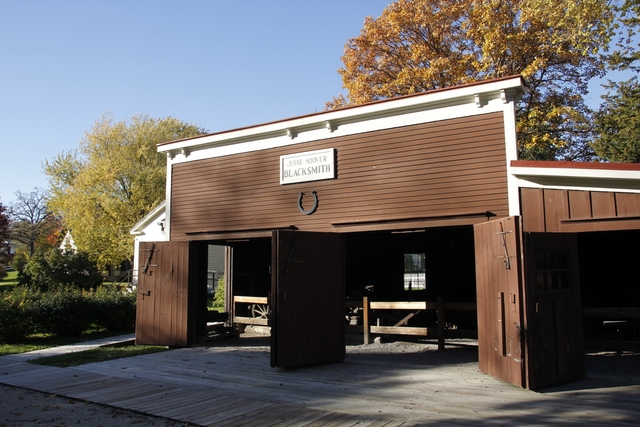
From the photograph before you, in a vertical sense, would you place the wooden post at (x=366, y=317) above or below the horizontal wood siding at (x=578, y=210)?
below

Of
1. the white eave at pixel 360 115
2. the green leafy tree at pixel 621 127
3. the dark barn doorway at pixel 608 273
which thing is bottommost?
the dark barn doorway at pixel 608 273

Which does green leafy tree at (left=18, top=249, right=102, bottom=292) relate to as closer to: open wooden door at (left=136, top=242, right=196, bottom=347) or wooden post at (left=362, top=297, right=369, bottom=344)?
open wooden door at (left=136, top=242, right=196, bottom=347)

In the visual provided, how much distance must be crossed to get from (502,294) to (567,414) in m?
2.05

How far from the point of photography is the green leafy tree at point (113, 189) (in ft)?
104

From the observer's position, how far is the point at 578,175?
27.2ft

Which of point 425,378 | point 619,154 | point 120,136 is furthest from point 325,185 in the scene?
point 120,136

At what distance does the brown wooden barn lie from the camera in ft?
24.6

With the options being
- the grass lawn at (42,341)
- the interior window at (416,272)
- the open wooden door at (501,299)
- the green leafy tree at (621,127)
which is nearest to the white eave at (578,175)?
the open wooden door at (501,299)

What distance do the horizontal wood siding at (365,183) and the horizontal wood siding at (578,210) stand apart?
49 centimetres

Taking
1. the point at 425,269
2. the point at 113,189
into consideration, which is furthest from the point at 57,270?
the point at 425,269

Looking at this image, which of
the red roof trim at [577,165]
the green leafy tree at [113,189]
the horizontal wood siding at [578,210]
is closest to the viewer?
the red roof trim at [577,165]

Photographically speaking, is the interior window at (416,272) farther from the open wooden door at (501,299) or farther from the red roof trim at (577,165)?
the open wooden door at (501,299)

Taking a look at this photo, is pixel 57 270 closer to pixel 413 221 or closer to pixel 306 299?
pixel 306 299

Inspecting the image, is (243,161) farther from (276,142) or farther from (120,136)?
(120,136)
